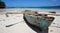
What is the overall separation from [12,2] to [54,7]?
20.8 inches

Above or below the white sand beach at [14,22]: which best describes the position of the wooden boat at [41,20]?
above

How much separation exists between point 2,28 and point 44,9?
0.58 meters

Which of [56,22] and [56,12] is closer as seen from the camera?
[56,12]

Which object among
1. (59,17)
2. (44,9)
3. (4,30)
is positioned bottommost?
(4,30)

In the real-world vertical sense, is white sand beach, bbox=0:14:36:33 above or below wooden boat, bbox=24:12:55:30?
below

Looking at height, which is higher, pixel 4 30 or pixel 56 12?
pixel 56 12

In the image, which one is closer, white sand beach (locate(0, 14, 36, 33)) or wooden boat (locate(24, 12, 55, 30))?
wooden boat (locate(24, 12, 55, 30))

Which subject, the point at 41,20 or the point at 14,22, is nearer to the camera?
the point at 41,20

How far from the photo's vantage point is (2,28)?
1421 mm

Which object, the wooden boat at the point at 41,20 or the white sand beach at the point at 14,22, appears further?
the white sand beach at the point at 14,22

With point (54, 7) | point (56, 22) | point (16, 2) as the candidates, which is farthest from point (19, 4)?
point (56, 22)

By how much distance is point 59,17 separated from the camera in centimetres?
146

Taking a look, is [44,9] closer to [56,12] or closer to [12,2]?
[56,12]

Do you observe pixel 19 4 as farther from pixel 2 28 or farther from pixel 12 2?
pixel 2 28
